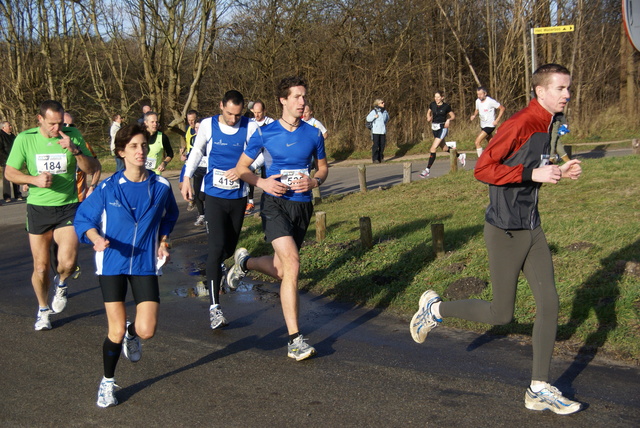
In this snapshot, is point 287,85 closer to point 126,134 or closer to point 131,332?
point 126,134

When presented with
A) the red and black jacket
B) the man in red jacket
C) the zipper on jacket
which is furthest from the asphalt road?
the red and black jacket

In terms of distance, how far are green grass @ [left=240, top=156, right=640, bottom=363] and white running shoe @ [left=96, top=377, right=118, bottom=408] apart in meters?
3.02

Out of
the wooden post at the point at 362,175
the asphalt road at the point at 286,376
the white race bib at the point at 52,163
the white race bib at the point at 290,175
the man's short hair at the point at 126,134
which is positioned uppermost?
the man's short hair at the point at 126,134

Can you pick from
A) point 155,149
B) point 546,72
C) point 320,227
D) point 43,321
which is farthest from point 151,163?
point 546,72

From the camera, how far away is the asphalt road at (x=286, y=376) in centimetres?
431

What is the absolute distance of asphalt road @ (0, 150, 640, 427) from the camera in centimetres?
431

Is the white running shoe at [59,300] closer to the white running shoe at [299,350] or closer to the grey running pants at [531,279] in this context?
the white running shoe at [299,350]

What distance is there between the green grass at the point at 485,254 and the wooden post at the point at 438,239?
4.2 inches

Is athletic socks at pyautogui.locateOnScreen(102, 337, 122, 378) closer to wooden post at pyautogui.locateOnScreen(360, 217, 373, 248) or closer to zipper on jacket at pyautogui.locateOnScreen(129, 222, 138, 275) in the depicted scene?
zipper on jacket at pyautogui.locateOnScreen(129, 222, 138, 275)

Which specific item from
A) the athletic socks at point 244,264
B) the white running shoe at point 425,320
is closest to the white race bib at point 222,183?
the athletic socks at point 244,264

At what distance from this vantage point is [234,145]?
6887 millimetres

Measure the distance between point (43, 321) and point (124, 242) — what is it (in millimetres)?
2335

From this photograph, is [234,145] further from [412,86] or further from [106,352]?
[412,86]

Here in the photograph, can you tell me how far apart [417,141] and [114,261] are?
23379 millimetres
